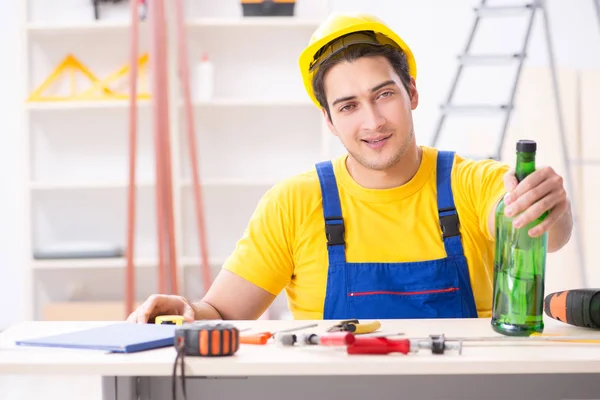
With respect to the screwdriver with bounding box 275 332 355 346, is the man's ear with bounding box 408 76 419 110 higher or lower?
higher

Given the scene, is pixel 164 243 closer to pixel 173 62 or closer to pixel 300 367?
pixel 173 62

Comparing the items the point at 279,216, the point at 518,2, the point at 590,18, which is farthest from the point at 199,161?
the point at 279,216

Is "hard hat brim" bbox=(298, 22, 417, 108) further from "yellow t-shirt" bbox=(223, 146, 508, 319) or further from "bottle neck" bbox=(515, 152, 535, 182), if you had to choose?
"bottle neck" bbox=(515, 152, 535, 182)

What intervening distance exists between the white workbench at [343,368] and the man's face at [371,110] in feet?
1.69

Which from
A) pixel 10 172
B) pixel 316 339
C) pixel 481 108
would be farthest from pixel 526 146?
pixel 10 172

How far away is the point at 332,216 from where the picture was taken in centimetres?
199

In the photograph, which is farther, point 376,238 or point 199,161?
point 199,161

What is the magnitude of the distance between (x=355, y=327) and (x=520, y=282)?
11.5 inches

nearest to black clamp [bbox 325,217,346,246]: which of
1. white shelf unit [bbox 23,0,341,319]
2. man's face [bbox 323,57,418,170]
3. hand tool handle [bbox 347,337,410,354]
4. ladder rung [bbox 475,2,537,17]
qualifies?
man's face [bbox 323,57,418,170]

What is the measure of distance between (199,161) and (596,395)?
3839mm

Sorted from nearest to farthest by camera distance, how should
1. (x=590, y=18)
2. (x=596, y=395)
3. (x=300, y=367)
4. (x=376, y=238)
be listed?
1. (x=300, y=367)
2. (x=596, y=395)
3. (x=376, y=238)
4. (x=590, y=18)

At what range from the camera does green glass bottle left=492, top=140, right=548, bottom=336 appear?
144 cm

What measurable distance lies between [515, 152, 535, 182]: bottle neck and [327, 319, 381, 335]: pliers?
35 cm

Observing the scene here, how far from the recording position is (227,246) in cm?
511
